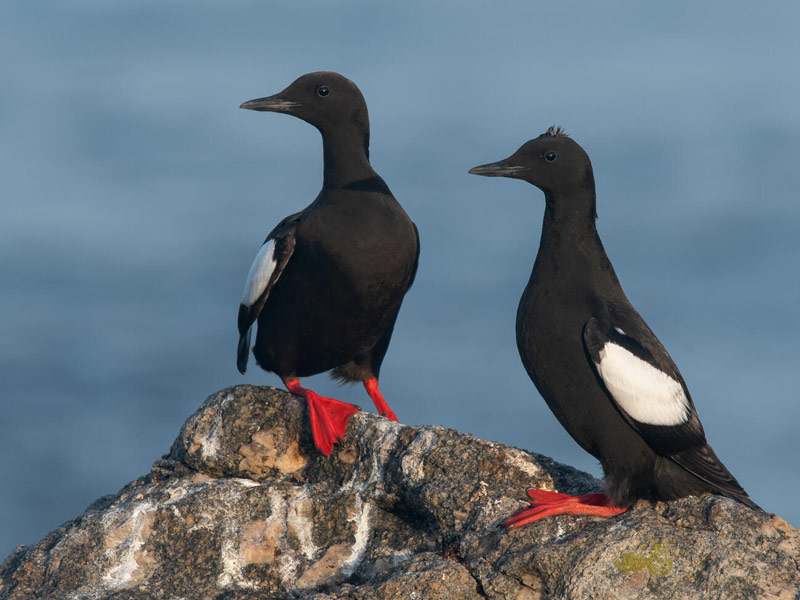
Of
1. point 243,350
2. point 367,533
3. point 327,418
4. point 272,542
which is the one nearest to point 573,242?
point 327,418

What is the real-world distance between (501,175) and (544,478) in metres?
1.71

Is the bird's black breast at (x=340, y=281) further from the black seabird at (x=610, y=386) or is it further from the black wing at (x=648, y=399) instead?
the black wing at (x=648, y=399)

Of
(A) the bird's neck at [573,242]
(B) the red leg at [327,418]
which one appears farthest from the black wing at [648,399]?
(B) the red leg at [327,418]

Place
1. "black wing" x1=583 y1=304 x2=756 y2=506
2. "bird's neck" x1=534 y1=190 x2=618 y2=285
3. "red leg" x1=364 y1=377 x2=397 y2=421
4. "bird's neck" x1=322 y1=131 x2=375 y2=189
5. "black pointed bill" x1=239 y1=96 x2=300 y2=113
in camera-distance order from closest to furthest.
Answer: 1. "black wing" x1=583 y1=304 x2=756 y2=506
2. "bird's neck" x1=534 y1=190 x2=618 y2=285
3. "bird's neck" x1=322 y1=131 x2=375 y2=189
4. "red leg" x1=364 y1=377 x2=397 y2=421
5. "black pointed bill" x1=239 y1=96 x2=300 y2=113

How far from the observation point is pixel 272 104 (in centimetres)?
792

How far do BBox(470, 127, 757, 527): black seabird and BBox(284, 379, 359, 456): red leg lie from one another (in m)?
1.14

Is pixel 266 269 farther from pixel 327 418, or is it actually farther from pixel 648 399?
pixel 648 399

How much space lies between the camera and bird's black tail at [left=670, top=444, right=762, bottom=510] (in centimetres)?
568

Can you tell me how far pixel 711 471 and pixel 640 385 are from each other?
55cm

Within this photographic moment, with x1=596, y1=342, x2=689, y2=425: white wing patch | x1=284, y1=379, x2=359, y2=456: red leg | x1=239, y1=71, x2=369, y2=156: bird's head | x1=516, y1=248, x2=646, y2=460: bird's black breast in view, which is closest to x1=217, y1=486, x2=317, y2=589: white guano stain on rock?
x1=284, y1=379, x2=359, y2=456: red leg

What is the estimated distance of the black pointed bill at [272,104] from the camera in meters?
7.87

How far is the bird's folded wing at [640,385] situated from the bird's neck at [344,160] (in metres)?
2.41

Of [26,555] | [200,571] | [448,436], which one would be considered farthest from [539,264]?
[26,555]

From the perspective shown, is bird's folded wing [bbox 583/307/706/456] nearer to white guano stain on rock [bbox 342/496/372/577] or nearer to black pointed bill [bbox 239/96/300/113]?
white guano stain on rock [bbox 342/496/372/577]
